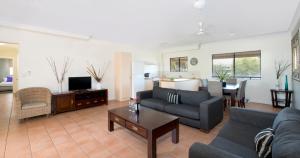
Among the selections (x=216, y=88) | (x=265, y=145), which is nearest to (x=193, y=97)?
(x=216, y=88)

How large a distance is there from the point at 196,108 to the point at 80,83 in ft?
12.7

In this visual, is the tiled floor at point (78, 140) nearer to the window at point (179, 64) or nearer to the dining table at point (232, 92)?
the dining table at point (232, 92)

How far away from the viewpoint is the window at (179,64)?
7.64 m

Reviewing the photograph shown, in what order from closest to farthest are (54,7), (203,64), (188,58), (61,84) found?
(54,7)
(61,84)
(203,64)
(188,58)

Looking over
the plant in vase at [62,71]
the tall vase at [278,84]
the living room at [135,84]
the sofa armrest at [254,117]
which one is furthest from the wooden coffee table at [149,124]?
the tall vase at [278,84]

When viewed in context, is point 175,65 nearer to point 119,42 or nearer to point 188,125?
point 119,42

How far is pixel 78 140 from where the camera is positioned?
2.67 m

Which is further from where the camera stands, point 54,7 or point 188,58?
point 188,58

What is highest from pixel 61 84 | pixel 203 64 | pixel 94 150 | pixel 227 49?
pixel 227 49

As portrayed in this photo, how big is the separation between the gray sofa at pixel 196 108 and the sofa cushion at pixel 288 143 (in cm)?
156

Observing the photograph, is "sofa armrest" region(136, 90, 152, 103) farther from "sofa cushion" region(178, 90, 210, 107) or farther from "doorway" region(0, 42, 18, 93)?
"doorway" region(0, 42, 18, 93)

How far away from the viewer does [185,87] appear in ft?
19.2

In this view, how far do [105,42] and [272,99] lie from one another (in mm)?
6421

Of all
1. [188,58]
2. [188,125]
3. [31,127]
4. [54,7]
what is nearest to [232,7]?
[188,125]
